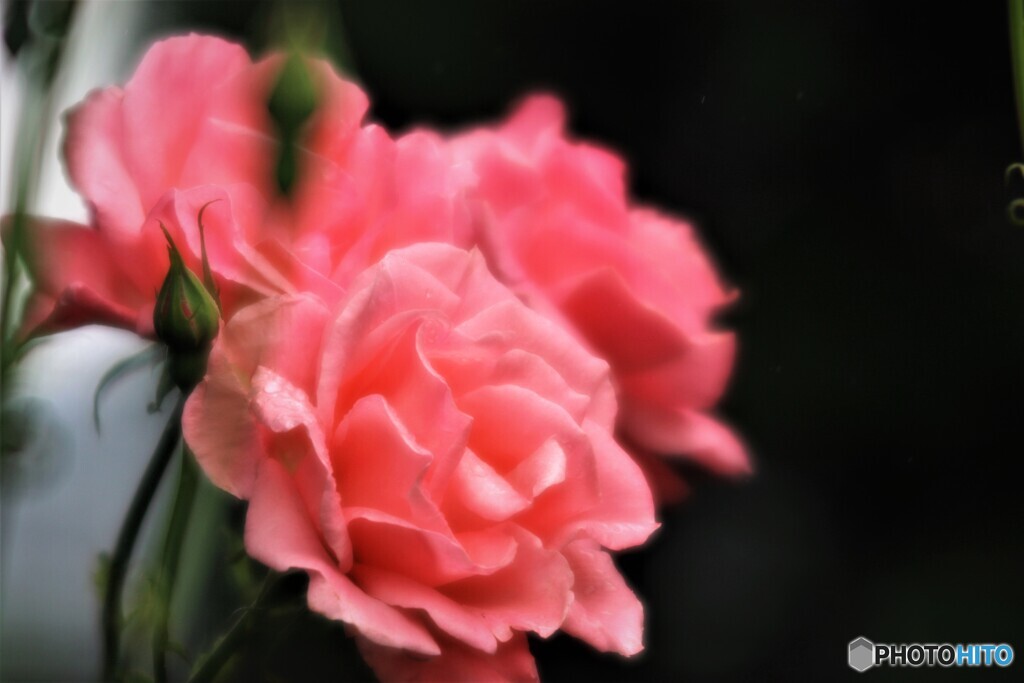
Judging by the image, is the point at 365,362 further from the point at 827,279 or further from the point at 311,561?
the point at 827,279

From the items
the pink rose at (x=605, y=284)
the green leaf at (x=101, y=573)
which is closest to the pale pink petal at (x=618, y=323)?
the pink rose at (x=605, y=284)

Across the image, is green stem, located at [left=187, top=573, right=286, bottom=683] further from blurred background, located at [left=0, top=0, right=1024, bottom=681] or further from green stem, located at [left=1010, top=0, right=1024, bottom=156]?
green stem, located at [left=1010, top=0, right=1024, bottom=156]

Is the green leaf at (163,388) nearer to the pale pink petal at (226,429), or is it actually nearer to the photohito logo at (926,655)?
the pale pink petal at (226,429)

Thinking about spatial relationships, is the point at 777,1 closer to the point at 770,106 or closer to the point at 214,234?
the point at 770,106

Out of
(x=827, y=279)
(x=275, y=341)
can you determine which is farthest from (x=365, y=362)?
Answer: (x=827, y=279)

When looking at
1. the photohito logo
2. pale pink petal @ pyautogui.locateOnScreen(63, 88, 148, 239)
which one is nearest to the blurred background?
the photohito logo

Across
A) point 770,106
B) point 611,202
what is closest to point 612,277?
point 611,202

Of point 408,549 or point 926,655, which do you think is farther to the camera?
point 926,655
